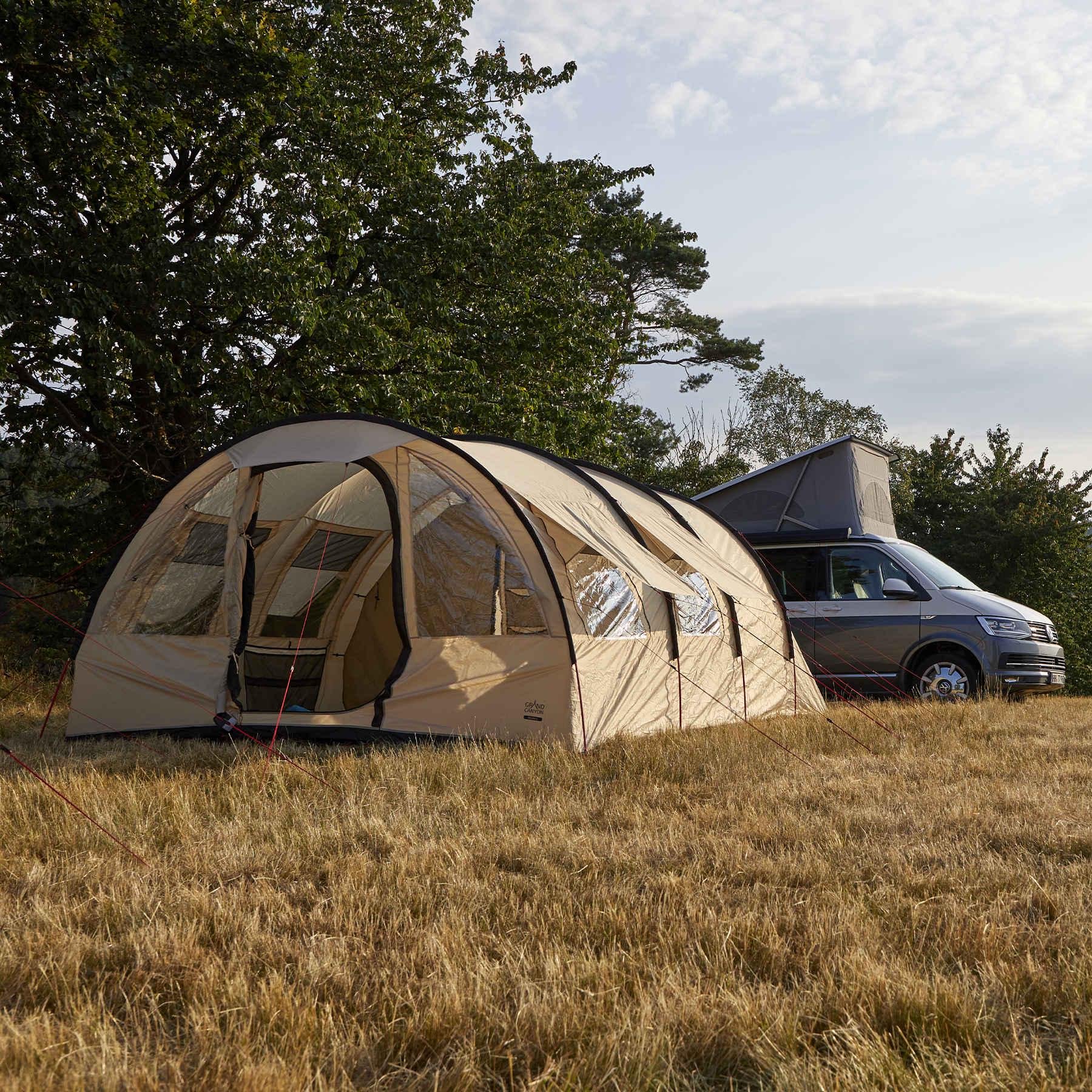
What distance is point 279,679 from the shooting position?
26.4 feet

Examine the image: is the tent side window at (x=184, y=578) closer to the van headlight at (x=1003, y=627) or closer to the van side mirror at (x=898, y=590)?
the van side mirror at (x=898, y=590)

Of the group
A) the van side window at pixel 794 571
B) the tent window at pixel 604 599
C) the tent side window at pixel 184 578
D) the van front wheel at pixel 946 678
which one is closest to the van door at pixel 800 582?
the van side window at pixel 794 571

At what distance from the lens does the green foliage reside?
22109 mm

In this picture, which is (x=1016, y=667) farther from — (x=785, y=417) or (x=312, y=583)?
(x=785, y=417)

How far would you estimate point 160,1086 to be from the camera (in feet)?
7.64

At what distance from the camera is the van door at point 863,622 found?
1045cm

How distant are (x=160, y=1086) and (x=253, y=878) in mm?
1538

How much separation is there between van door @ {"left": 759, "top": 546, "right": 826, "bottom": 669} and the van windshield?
0.93m

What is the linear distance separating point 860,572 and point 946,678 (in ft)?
4.53

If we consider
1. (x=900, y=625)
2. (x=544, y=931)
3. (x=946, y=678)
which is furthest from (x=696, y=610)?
(x=544, y=931)

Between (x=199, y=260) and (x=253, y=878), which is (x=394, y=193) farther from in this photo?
(x=253, y=878)

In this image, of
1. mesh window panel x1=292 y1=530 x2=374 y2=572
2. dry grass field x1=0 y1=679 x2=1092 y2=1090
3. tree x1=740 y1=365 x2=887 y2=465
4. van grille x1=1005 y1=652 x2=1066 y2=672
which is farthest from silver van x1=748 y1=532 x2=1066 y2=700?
tree x1=740 y1=365 x2=887 y2=465

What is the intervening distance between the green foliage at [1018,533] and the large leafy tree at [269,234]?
38.4ft

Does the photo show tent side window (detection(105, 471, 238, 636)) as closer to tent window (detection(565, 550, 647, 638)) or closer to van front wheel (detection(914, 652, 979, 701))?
tent window (detection(565, 550, 647, 638))
